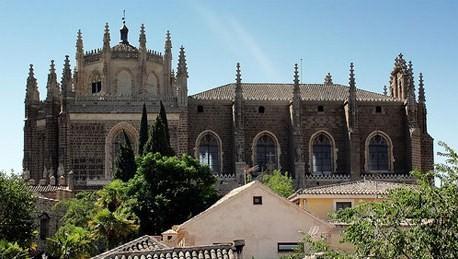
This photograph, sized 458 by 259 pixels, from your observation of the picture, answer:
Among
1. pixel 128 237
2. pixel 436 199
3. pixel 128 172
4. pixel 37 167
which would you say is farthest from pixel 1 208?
pixel 436 199

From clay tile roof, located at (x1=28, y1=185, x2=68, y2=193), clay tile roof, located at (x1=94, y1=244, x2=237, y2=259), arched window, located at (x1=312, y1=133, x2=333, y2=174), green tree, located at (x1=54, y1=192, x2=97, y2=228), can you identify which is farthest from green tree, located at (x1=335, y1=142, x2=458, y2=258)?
arched window, located at (x1=312, y1=133, x2=333, y2=174)

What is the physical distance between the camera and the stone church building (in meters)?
64.0

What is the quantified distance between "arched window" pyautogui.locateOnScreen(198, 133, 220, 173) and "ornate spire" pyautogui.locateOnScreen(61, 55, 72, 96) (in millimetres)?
9763

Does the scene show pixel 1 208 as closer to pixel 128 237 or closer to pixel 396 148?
pixel 128 237

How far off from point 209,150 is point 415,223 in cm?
4623

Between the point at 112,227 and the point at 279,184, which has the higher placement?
Result: the point at 279,184

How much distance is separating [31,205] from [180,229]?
15.9 metres

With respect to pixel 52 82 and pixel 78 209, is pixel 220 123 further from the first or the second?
pixel 78 209

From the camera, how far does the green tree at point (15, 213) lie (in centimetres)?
4316

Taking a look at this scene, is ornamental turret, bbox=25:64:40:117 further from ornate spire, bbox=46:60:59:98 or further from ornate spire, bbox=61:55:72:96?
ornate spire, bbox=61:55:72:96

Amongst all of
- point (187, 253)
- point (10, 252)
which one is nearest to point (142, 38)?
point (10, 252)

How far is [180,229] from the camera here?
3219cm

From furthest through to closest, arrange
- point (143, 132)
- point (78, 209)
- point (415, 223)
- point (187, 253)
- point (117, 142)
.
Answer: point (117, 142) → point (143, 132) → point (78, 209) → point (187, 253) → point (415, 223)

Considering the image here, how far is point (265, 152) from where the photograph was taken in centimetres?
6738
